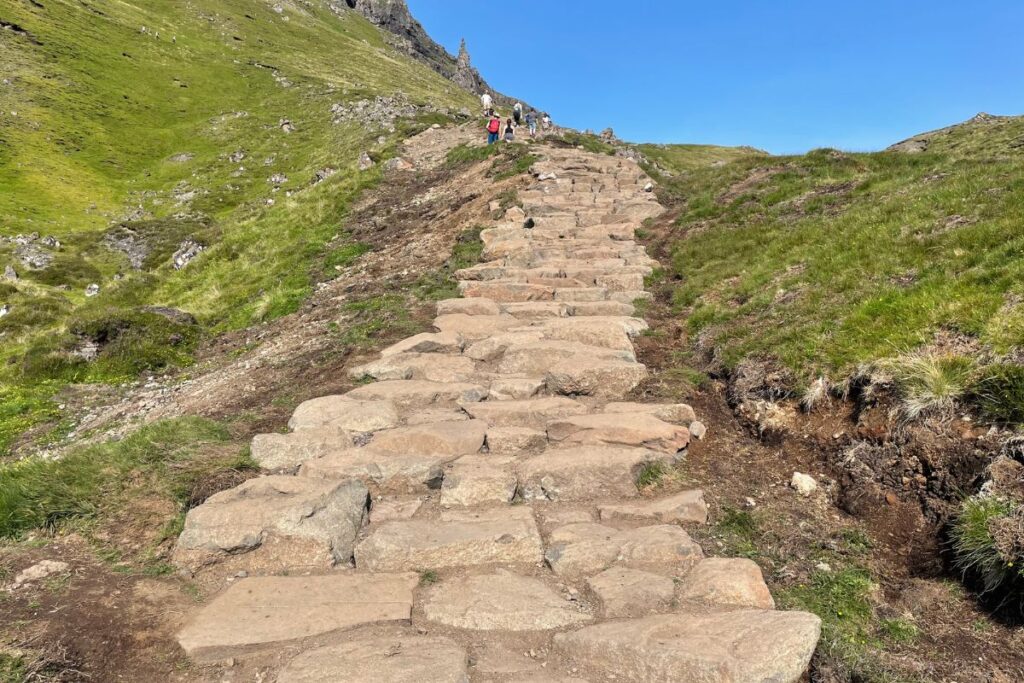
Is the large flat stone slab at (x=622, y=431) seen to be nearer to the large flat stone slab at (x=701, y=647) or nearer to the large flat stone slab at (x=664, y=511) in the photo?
the large flat stone slab at (x=664, y=511)

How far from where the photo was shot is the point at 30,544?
6191mm

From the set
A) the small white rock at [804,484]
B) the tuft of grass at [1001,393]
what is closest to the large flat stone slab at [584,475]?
the small white rock at [804,484]

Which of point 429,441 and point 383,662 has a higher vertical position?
point 429,441

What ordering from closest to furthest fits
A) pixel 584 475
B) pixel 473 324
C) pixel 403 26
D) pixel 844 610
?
pixel 844 610 < pixel 584 475 < pixel 473 324 < pixel 403 26

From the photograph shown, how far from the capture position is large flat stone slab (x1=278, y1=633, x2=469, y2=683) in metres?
4.42

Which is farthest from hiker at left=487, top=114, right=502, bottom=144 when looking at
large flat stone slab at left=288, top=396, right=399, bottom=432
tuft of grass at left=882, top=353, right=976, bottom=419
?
tuft of grass at left=882, top=353, right=976, bottom=419

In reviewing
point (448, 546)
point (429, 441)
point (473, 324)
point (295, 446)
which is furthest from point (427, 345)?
point (448, 546)

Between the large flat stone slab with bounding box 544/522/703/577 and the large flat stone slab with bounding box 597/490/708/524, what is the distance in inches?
11.9

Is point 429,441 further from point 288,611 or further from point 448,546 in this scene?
point 288,611

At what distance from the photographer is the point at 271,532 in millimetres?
6270

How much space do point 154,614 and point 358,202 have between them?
26477mm

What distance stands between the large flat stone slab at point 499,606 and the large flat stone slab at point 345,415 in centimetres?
360

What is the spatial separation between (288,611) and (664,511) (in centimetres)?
446

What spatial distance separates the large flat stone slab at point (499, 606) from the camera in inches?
206
